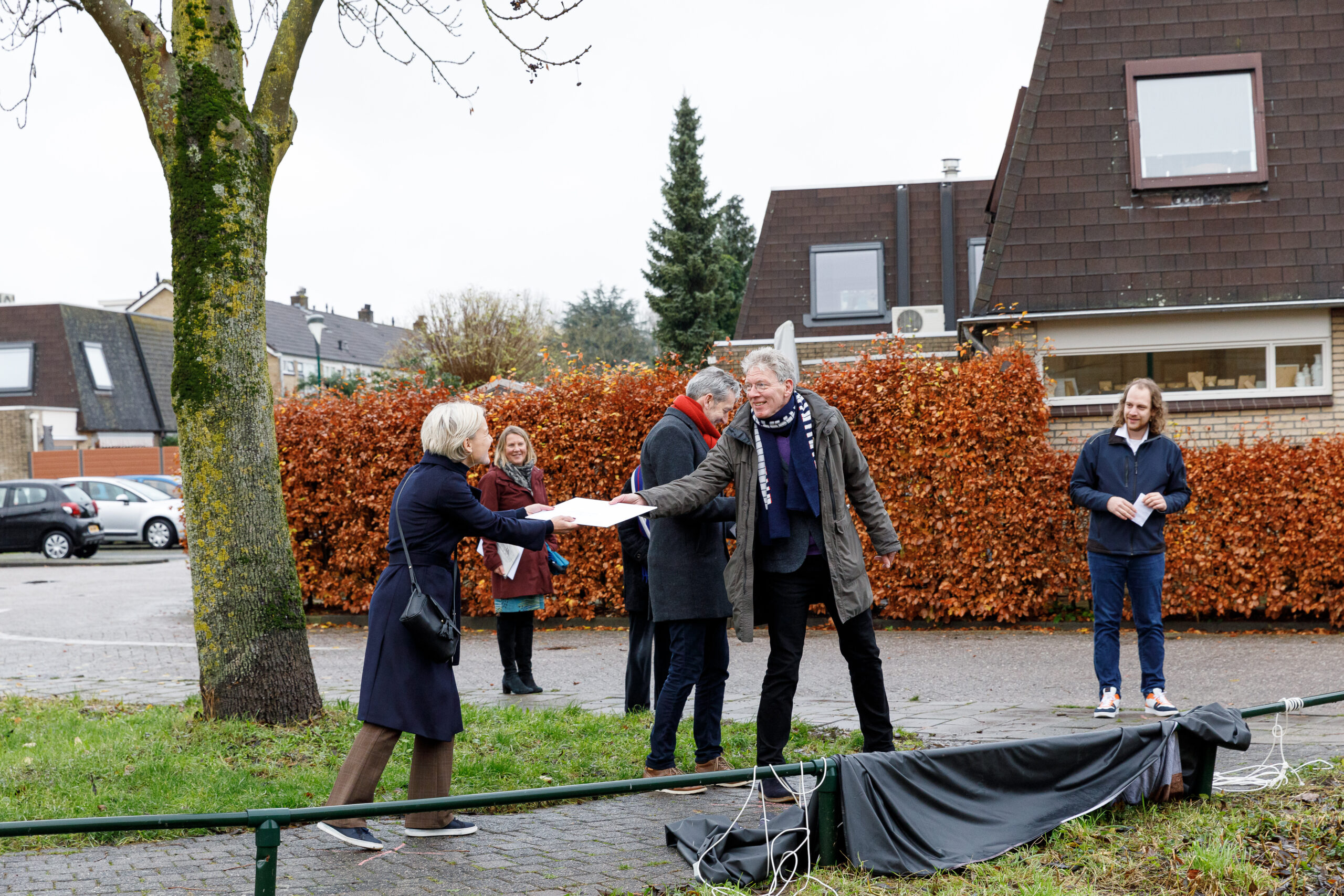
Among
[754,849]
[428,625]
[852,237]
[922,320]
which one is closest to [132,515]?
→ [852,237]

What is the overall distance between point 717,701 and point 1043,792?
173 cm

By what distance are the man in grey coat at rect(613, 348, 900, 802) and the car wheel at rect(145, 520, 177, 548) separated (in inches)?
990

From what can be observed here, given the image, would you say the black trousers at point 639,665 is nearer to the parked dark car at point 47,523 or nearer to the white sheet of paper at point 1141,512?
the white sheet of paper at point 1141,512

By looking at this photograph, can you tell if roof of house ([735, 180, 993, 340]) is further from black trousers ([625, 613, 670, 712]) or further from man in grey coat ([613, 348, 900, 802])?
man in grey coat ([613, 348, 900, 802])

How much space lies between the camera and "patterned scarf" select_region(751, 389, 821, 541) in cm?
554

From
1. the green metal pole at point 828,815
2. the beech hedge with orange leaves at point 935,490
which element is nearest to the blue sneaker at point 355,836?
the green metal pole at point 828,815

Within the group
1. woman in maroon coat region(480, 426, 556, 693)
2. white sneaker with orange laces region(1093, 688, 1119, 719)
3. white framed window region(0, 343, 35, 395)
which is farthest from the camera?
white framed window region(0, 343, 35, 395)

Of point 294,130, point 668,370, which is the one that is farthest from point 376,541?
point 294,130

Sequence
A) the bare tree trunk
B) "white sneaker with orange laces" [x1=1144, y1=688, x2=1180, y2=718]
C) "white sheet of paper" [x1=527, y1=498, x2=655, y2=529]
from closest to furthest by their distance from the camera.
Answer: "white sheet of paper" [x1=527, y1=498, x2=655, y2=529]
the bare tree trunk
"white sneaker with orange laces" [x1=1144, y1=688, x2=1180, y2=718]

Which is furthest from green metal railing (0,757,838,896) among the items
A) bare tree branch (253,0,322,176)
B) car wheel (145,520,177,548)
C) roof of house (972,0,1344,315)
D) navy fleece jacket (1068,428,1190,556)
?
car wheel (145,520,177,548)

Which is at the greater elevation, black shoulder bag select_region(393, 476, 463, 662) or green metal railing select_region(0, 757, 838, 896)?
black shoulder bag select_region(393, 476, 463, 662)

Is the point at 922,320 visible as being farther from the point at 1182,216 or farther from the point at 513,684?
the point at 513,684

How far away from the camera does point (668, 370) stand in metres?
13.2

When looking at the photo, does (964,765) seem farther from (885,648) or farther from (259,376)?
(885,648)
